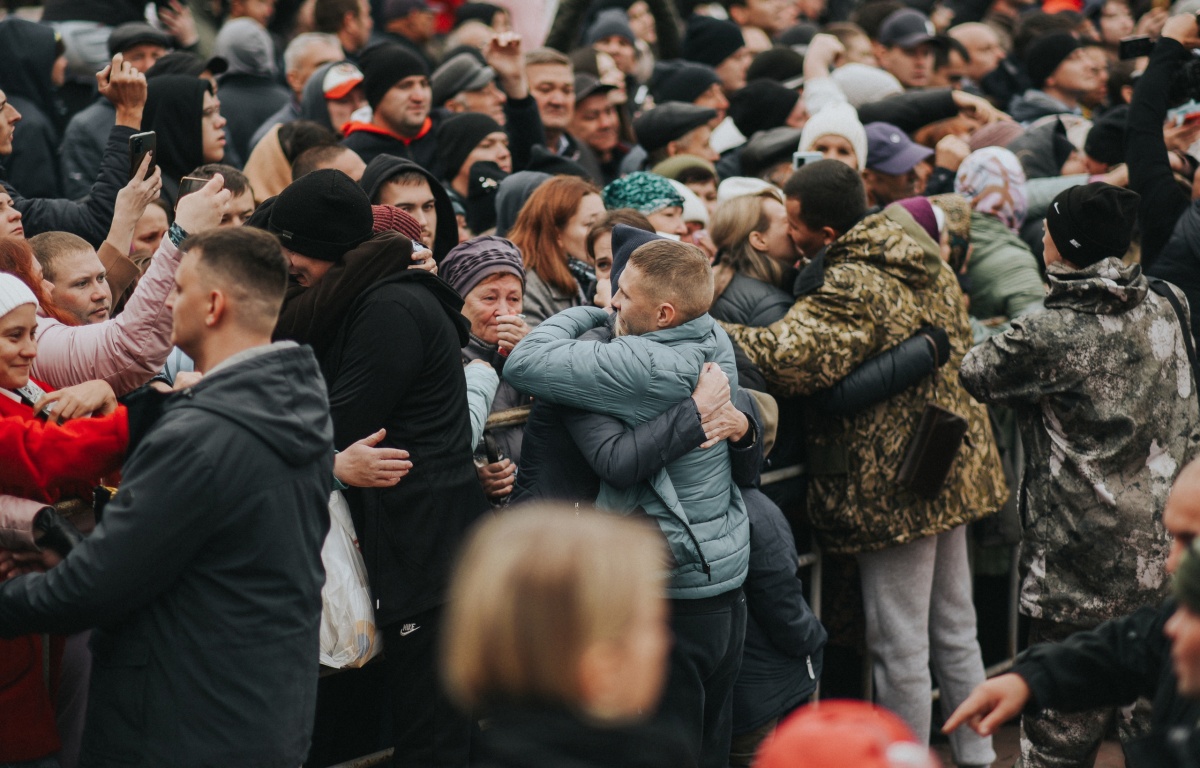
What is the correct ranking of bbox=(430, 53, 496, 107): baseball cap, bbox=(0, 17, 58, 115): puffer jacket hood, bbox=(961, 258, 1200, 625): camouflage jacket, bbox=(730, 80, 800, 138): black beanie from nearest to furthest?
1. bbox=(961, 258, 1200, 625): camouflage jacket
2. bbox=(0, 17, 58, 115): puffer jacket hood
3. bbox=(430, 53, 496, 107): baseball cap
4. bbox=(730, 80, 800, 138): black beanie

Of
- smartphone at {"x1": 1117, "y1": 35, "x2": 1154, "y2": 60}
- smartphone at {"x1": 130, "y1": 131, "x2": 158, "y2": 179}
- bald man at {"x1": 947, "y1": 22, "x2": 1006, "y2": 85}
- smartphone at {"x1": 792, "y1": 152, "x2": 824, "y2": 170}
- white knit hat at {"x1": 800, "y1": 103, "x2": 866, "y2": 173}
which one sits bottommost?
bald man at {"x1": 947, "y1": 22, "x2": 1006, "y2": 85}

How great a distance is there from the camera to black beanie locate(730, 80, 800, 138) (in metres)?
8.51

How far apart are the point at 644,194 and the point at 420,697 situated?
2.74 metres

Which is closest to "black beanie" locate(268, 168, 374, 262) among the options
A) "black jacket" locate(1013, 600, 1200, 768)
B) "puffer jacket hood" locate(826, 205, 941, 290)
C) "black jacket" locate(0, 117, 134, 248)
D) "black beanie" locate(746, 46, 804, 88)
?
"black jacket" locate(0, 117, 134, 248)

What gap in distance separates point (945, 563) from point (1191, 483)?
283 centimetres

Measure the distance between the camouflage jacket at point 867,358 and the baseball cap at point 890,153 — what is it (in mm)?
1693

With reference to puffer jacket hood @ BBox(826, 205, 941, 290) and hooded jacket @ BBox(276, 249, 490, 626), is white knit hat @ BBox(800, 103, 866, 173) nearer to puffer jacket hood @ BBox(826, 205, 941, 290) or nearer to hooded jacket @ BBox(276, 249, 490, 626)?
puffer jacket hood @ BBox(826, 205, 941, 290)

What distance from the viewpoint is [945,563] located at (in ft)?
18.6

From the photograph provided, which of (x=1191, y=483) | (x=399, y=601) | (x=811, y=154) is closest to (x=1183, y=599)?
(x=1191, y=483)

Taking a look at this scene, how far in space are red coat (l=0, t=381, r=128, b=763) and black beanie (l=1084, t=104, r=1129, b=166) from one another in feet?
18.9

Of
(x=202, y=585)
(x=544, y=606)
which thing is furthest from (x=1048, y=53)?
(x=544, y=606)

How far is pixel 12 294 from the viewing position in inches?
139

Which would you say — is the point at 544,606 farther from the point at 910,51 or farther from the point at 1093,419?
the point at 910,51

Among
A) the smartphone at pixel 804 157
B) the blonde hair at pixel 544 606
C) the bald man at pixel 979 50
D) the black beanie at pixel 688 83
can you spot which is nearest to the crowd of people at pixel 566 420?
the blonde hair at pixel 544 606
